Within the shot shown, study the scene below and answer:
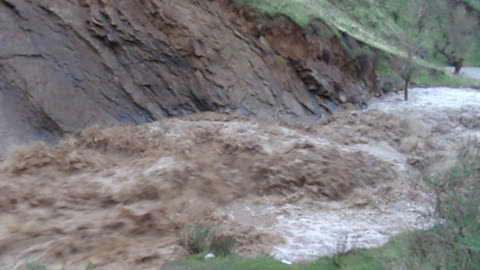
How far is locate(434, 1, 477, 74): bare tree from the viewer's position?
1303 inches

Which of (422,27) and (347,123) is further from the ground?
(422,27)

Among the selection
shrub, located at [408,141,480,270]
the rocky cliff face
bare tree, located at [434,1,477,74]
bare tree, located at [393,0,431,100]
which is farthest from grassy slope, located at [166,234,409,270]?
bare tree, located at [434,1,477,74]

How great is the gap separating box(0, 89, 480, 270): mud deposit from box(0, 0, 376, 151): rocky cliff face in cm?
62

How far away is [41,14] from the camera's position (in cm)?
1175

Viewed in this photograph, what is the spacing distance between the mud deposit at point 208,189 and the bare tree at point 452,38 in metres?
20.5

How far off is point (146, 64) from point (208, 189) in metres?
4.13

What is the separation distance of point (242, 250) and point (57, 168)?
396 cm

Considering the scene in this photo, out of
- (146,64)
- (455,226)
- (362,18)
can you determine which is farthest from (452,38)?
(455,226)

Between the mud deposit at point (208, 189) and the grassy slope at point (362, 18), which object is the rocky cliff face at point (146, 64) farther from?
the mud deposit at point (208, 189)

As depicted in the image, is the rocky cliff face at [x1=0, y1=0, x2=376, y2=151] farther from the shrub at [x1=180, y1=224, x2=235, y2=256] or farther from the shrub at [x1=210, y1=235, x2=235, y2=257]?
the shrub at [x1=210, y1=235, x2=235, y2=257]

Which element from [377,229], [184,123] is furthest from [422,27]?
[377,229]

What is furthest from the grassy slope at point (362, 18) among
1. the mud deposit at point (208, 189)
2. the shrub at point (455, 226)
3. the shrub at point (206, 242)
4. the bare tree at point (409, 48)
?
the shrub at point (455, 226)

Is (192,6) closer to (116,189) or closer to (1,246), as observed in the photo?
(116,189)

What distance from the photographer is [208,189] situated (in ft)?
32.8
